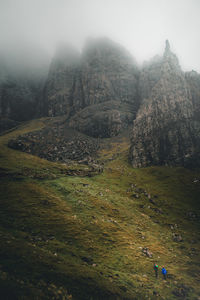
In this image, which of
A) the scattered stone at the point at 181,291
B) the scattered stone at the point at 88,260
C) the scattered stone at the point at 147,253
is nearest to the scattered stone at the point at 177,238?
the scattered stone at the point at 147,253

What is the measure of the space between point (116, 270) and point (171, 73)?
16456 cm

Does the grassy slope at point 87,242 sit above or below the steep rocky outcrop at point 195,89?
below

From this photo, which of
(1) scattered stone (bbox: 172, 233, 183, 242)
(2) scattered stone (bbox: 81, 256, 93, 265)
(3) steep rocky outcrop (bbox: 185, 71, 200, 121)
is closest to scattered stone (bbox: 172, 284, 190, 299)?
(2) scattered stone (bbox: 81, 256, 93, 265)

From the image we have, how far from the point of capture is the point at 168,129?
120 metres

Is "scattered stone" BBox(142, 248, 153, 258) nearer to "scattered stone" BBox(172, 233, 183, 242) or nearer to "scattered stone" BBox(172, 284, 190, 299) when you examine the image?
"scattered stone" BBox(172, 284, 190, 299)

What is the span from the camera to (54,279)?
60.6 feet

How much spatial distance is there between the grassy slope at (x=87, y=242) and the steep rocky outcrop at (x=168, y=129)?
47.6 metres

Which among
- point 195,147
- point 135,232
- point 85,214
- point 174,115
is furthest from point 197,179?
point 85,214

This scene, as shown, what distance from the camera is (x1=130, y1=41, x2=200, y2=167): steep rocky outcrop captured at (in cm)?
11094

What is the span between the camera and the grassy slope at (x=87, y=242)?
736 inches

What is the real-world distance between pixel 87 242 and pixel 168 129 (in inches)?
4256

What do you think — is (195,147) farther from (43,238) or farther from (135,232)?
(43,238)

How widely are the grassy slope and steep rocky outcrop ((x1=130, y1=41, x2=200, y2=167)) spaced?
4762 cm

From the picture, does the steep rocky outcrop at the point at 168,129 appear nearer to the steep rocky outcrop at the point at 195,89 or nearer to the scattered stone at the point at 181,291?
the steep rocky outcrop at the point at 195,89
